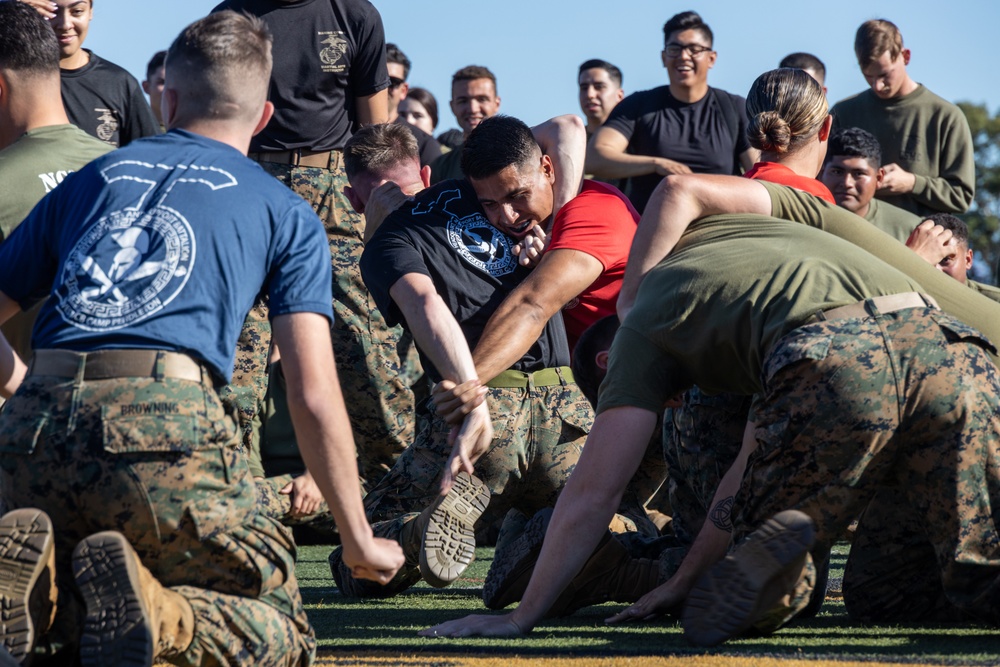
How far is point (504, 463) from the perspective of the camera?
190 inches

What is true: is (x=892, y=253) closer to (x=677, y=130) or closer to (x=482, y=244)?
(x=482, y=244)

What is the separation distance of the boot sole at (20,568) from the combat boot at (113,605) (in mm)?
95

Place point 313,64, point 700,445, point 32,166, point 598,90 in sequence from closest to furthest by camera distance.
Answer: point 32,166
point 700,445
point 313,64
point 598,90

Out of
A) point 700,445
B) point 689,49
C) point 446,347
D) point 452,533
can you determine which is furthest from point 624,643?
point 689,49

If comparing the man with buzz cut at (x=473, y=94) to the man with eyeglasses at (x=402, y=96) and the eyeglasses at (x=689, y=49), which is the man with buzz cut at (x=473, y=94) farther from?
the eyeglasses at (x=689, y=49)

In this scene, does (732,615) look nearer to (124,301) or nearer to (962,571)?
(962,571)

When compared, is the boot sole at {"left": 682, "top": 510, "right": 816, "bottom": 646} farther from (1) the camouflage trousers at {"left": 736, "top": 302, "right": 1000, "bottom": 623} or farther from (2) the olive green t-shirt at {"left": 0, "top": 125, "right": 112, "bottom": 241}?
(2) the olive green t-shirt at {"left": 0, "top": 125, "right": 112, "bottom": 241}

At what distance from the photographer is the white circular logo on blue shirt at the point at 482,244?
507 centimetres

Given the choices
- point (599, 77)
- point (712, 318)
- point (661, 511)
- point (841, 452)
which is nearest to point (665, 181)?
point (712, 318)

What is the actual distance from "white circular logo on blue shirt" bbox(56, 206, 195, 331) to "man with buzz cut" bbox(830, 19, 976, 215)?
18.0 ft

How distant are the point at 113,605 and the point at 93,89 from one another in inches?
168

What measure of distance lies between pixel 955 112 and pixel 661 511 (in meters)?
3.08

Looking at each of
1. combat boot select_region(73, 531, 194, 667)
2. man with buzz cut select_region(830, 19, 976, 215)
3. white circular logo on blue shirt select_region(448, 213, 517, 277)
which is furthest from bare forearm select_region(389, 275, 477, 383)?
man with buzz cut select_region(830, 19, 976, 215)

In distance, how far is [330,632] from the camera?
406 centimetres
